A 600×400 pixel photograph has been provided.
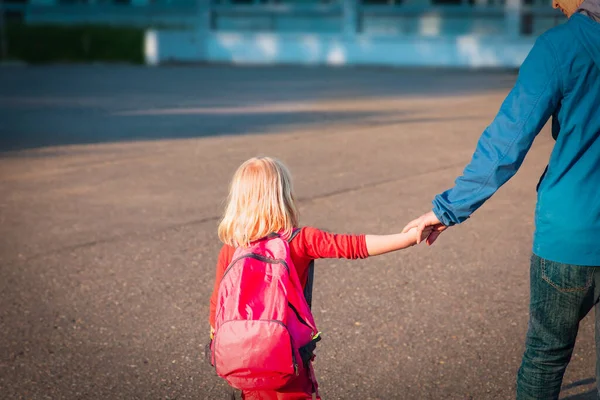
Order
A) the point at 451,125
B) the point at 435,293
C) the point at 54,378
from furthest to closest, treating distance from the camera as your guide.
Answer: the point at 451,125 → the point at 435,293 → the point at 54,378

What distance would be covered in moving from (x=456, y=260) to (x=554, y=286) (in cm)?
333

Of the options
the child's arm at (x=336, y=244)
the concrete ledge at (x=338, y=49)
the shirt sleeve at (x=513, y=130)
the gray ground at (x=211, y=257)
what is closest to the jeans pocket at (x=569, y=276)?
the shirt sleeve at (x=513, y=130)

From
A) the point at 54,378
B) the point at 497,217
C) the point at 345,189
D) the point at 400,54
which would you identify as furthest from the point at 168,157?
the point at 400,54

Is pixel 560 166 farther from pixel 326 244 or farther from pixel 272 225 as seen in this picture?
pixel 272 225

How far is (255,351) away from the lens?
260cm

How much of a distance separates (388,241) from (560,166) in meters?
0.62

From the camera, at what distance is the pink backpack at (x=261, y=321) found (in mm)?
2596

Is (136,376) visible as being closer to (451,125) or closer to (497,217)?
(497,217)

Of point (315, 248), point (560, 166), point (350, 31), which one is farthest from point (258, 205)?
point (350, 31)

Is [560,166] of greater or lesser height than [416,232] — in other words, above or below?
above

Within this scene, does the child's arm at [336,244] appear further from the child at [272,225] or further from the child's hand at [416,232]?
the child's hand at [416,232]

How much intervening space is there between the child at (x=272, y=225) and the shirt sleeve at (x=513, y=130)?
1.25 ft

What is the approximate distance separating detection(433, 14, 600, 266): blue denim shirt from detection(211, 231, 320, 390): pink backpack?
75 centimetres

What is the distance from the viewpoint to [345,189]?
8.27 meters
